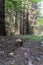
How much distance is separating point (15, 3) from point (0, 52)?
17.6 feet

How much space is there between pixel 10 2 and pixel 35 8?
4.45 meters

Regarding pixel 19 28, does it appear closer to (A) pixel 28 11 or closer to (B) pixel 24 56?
(A) pixel 28 11

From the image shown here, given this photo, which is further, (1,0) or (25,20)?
(25,20)

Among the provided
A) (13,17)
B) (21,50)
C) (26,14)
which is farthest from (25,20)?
(21,50)

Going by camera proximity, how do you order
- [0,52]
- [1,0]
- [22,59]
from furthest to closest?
[1,0] → [0,52] → [22,59]

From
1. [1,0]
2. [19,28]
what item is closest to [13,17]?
[19,28]

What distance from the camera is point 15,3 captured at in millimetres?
9109

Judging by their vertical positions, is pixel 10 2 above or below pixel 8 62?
above

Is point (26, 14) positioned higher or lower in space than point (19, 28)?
higher

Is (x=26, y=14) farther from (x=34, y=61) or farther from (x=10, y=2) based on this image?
(x=34, y=61)

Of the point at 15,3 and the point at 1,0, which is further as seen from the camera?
the point at 15,3

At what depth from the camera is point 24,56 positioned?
12.5 feet

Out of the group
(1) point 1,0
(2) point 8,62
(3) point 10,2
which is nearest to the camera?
(2) point 8,62

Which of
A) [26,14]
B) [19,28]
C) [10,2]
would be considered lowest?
[19,28]
